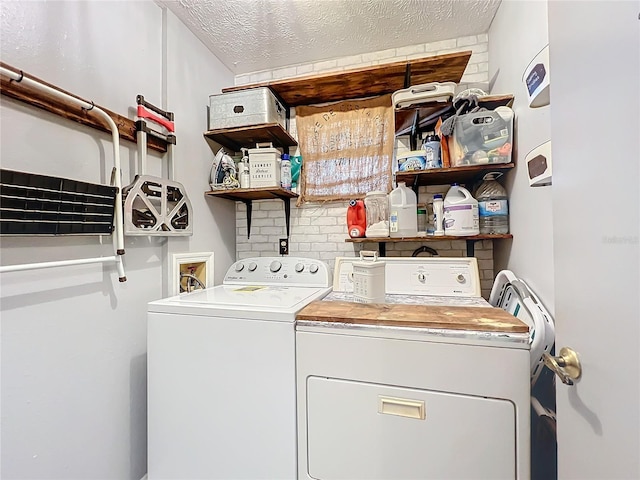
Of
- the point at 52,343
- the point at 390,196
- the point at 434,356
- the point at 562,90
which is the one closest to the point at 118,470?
the point at 52,343

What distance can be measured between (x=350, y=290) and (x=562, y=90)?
1322mm

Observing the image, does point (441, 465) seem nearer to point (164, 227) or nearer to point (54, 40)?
point (164, 227)

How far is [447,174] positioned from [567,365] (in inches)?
51.0

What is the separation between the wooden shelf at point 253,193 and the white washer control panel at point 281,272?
18.4 inches

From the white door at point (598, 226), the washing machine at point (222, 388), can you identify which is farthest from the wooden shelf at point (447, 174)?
the washing machine at point (222, 388)

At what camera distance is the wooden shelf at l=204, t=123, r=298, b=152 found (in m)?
1.97

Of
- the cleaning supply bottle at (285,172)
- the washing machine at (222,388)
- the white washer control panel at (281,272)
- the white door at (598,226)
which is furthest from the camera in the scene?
the cleaning supply bottle at (285,172)

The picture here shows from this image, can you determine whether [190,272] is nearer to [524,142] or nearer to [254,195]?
[254,195]

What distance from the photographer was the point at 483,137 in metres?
1.57

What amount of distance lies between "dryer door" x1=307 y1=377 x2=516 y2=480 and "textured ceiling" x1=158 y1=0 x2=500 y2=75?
199 cm

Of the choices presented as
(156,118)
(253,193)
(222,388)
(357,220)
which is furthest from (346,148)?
(222,388)

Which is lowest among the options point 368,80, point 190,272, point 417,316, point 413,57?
point 417,316

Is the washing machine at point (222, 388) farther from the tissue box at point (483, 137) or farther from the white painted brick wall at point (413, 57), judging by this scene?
the white painted brick wall at point (413, 57)

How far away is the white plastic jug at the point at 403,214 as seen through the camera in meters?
1.83
